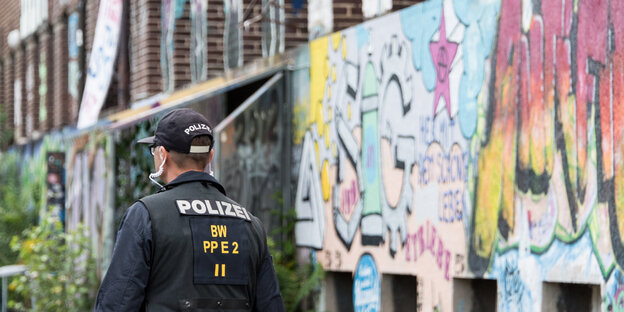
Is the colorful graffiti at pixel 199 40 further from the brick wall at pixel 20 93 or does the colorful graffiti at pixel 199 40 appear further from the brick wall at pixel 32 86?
the brick wall at pixel 20 93

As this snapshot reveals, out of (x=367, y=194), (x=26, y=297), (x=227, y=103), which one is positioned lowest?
(x=26, y=297)

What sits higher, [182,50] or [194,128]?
[182,50]

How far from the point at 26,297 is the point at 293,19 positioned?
446 centimetres

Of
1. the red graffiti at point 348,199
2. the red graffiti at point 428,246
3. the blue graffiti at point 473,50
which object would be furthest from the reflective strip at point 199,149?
the red graffiti at point 348,199

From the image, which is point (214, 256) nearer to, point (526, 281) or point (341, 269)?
point (526, 281)

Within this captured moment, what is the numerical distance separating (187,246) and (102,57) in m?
11.6

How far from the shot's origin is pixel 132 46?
51.5 ft

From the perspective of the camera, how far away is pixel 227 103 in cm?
1234

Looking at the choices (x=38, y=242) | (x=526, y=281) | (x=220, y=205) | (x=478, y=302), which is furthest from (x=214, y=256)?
(x=38, y=242)

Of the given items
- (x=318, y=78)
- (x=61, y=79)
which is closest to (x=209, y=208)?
(x=318, y=78)

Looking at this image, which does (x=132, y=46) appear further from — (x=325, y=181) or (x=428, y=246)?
(x=428, y=246)

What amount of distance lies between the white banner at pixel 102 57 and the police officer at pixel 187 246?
10.9m

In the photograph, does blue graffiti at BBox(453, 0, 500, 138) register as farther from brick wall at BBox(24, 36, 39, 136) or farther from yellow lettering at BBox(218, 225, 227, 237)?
brick wall at BBox(24, 36, 39, 136)

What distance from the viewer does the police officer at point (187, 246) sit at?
4.71 m
